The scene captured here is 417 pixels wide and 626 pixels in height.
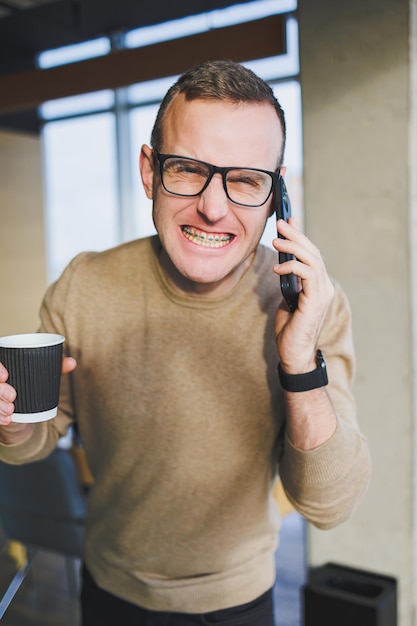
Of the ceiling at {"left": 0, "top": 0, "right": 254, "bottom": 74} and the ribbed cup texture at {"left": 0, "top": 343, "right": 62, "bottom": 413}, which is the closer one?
the ribbed cup texture at {"left": 0, "top": 343, "right": 62, "bottom": 413}

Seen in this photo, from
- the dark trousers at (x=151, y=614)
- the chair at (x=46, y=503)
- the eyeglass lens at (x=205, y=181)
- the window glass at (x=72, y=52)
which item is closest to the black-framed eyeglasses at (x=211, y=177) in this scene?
the eyeglass lens at (x=205, y=181)

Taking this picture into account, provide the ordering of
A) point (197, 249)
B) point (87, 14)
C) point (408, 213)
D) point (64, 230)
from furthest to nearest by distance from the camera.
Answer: point (64, 230) < point (87, 14) < point (408, 213) < point (197, 249)

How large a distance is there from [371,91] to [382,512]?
139 centimetres

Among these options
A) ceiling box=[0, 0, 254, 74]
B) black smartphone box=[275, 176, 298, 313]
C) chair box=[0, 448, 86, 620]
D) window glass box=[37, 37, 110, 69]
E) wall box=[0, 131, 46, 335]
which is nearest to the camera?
black smartphone box=[275, 176, 298, 313]

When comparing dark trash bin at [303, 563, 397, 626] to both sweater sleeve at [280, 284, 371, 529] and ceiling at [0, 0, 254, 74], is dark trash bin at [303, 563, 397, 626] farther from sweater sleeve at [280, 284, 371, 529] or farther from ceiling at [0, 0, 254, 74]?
ceiling at [0, 0, 254, 74]

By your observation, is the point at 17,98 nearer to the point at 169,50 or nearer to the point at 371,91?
the point at 169,50

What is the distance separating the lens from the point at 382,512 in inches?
91.7

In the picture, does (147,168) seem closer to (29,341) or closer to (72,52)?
(29,341)

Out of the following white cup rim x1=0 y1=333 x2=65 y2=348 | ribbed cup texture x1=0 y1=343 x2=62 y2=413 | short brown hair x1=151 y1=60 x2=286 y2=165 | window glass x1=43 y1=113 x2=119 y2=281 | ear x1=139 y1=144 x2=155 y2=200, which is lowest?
ribbed cup texture x1=0 y1=343 x2=62 y2=413

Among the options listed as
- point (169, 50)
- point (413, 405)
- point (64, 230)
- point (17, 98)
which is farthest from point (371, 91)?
point (64, 230)

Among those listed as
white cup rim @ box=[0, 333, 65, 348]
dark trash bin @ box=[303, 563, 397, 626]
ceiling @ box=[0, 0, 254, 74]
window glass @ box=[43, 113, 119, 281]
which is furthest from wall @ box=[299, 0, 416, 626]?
window glass @ box=[43, 113, 119, 281]

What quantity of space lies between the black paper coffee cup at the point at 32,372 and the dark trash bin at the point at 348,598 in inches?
64.4

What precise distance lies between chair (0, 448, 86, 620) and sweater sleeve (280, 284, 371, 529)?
162 centimetres

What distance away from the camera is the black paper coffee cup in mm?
951
